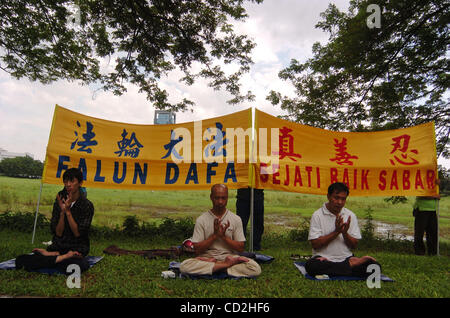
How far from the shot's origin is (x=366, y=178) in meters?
5.69

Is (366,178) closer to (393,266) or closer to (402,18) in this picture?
(393,266)

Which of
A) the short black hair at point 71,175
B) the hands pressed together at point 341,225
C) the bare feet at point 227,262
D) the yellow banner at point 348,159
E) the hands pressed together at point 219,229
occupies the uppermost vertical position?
the yellow banner at point 348,159

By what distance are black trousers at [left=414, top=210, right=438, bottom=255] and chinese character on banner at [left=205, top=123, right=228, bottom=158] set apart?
4.50m

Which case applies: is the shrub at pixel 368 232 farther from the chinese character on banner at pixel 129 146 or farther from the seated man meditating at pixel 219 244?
the chinese character on banner at pixel 129 146

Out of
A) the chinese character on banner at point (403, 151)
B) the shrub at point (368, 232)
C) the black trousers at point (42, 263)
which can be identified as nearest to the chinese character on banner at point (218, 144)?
the black trousers at point (42, 263)

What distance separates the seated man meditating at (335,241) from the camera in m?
3.50

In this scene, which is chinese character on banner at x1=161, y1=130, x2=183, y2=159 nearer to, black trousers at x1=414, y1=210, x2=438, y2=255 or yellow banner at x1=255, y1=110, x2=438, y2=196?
yellow banner at x1=255, y1=110, x2=438, y2=196

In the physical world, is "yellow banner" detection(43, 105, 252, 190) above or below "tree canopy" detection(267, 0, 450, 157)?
below

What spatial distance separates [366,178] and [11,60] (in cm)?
1102

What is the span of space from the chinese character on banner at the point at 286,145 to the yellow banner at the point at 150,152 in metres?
0.76

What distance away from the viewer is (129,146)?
5.88m

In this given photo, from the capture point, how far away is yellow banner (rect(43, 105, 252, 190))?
5.43 meters

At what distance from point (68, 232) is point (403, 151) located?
21.7 ft

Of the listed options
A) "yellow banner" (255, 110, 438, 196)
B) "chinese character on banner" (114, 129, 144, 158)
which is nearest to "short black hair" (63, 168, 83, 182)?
"chinese character on banner" (114, 129, 144, 158)
